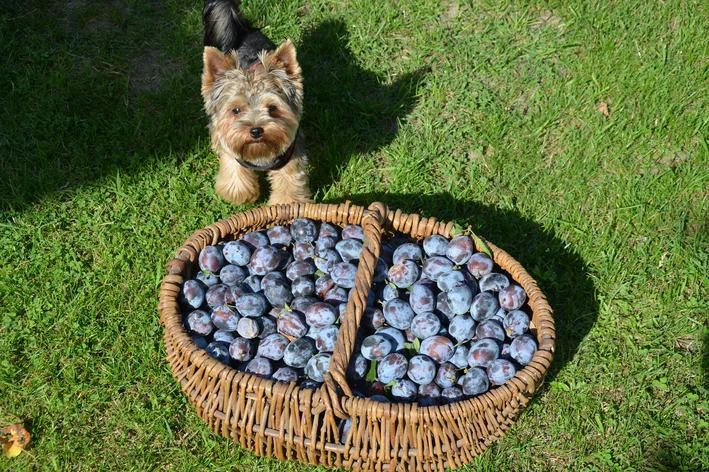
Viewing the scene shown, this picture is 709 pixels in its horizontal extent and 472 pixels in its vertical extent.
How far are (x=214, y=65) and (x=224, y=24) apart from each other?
3.57 feet

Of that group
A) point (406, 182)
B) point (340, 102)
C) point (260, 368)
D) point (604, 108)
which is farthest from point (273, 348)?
point (604, 108)

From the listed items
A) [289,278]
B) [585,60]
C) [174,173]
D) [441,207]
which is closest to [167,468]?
[289,278]

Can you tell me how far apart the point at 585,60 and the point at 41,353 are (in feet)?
16.5

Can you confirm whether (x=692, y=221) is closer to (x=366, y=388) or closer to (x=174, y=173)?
(x=366, y=388)

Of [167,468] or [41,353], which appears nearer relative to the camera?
[167,468]

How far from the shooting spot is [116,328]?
446 cm

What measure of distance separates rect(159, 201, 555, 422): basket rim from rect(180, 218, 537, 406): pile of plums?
3.5 inches

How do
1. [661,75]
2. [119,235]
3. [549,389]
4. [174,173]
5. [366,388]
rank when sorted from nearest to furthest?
[366,388] → [549,389] → [119,235] → [174,173] → [661,75]

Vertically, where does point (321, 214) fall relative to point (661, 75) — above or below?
below

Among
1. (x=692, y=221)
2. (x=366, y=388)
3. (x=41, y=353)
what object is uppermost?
(x=692, y=221)

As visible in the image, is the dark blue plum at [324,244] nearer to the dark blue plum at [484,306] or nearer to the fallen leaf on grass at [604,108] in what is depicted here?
the dark blue plum at [484,306]

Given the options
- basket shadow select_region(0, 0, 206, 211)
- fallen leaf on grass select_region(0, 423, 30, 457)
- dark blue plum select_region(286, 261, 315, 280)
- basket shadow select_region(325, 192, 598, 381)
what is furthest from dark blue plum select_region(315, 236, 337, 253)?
fallen leaf on grass select_region(0, 423, 30, 457)

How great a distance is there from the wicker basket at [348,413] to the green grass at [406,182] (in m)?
0.61

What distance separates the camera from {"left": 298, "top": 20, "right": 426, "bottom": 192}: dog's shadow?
5449mm
